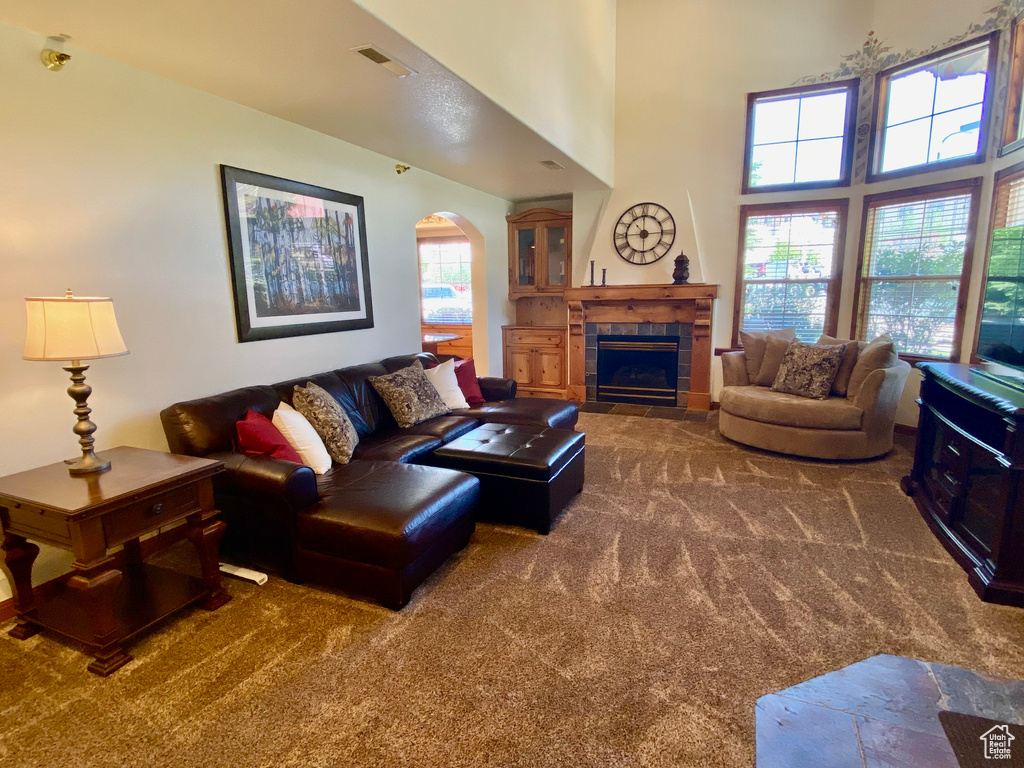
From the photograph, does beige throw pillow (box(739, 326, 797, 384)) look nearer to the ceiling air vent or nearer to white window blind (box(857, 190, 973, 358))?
white window blind (box(857, 190, 973, 358))

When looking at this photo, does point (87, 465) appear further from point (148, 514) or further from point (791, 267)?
point (791, 267)

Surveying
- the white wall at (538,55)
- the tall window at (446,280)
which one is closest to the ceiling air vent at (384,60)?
the white wall at (538,55)

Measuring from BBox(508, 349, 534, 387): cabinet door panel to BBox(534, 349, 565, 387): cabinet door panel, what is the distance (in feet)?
0.36

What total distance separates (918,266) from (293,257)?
5.22 m

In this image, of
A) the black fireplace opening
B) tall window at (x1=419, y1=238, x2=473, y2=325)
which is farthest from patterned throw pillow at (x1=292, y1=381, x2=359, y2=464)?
tall window at (x1=419, y1=238, x2=473, y2=325)

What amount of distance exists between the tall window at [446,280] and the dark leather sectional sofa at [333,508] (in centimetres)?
528

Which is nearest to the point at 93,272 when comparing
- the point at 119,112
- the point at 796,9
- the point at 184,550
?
the point at 119,112

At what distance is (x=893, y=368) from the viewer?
397 cm

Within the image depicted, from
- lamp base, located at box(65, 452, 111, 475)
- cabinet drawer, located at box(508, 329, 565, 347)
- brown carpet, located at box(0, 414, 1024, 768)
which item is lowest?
brown carpet, located at box(0, 414, 1024, 768)

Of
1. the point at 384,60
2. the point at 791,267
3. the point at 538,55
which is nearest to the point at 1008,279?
the point at 791,267

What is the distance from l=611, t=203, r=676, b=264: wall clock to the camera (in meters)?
5.82

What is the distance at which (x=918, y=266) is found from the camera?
464 centimetres

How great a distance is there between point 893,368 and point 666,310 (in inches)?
91.3

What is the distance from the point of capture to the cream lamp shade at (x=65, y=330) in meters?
1.94
